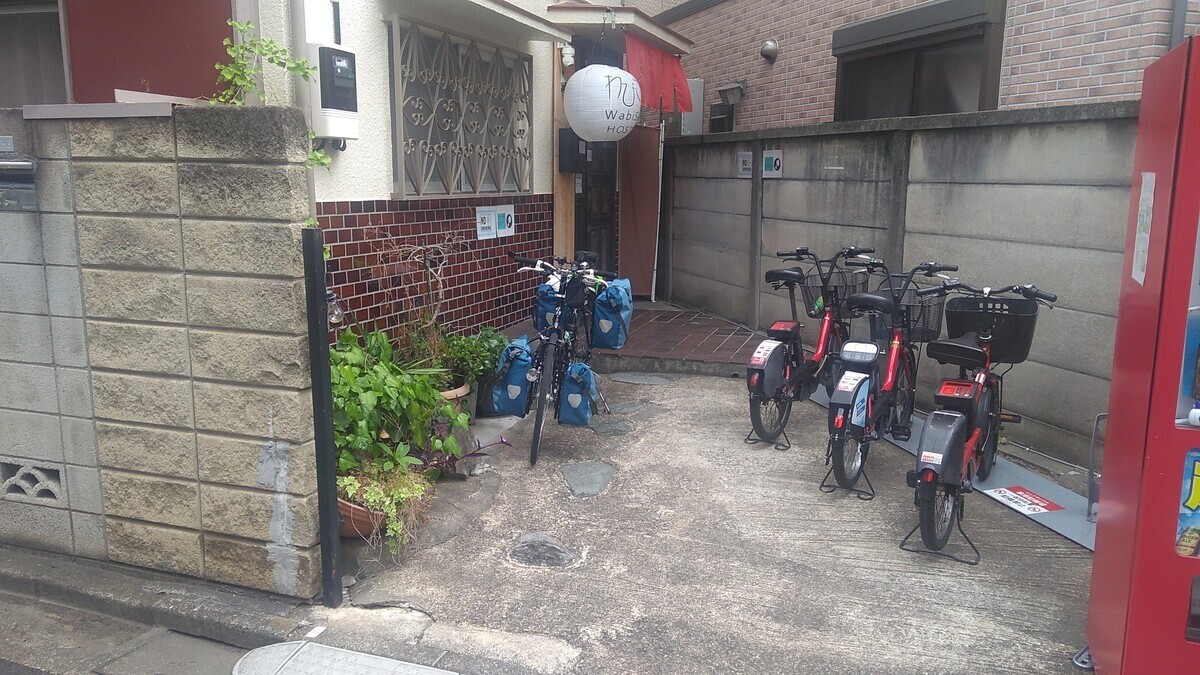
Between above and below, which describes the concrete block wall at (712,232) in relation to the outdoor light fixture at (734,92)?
below

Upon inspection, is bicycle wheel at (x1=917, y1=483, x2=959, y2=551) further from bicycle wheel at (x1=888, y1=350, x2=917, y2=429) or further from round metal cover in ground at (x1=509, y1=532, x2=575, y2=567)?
round metal cover in ground at (x1=509, y1=532, x2=575, y2=567)

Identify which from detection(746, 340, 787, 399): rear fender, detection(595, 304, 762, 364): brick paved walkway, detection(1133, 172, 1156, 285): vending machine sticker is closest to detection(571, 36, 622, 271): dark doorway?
detection(595, 304, 762, 364): brick paved walkway

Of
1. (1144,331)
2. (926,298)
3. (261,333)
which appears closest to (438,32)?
(261,333)

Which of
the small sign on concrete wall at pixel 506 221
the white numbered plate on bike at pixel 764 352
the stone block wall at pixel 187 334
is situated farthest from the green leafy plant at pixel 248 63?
the white numbered plate on bike at pixel 764 352

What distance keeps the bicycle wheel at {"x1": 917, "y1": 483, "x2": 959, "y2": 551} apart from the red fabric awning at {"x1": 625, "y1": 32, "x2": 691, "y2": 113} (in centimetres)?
606

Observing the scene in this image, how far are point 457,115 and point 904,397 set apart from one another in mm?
4249

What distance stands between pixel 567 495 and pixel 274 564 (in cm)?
191

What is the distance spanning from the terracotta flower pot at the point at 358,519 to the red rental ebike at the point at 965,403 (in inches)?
107

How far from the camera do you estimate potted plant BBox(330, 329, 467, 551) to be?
14.1 ft

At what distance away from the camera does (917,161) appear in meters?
6.88

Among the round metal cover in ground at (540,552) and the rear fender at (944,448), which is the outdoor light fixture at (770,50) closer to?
the rear fender at (944,448)

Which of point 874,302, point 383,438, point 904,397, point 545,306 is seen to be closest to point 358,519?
point 383,438

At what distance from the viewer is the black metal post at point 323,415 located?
3762 mm

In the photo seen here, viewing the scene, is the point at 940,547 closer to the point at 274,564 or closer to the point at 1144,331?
the point at 1144,331
